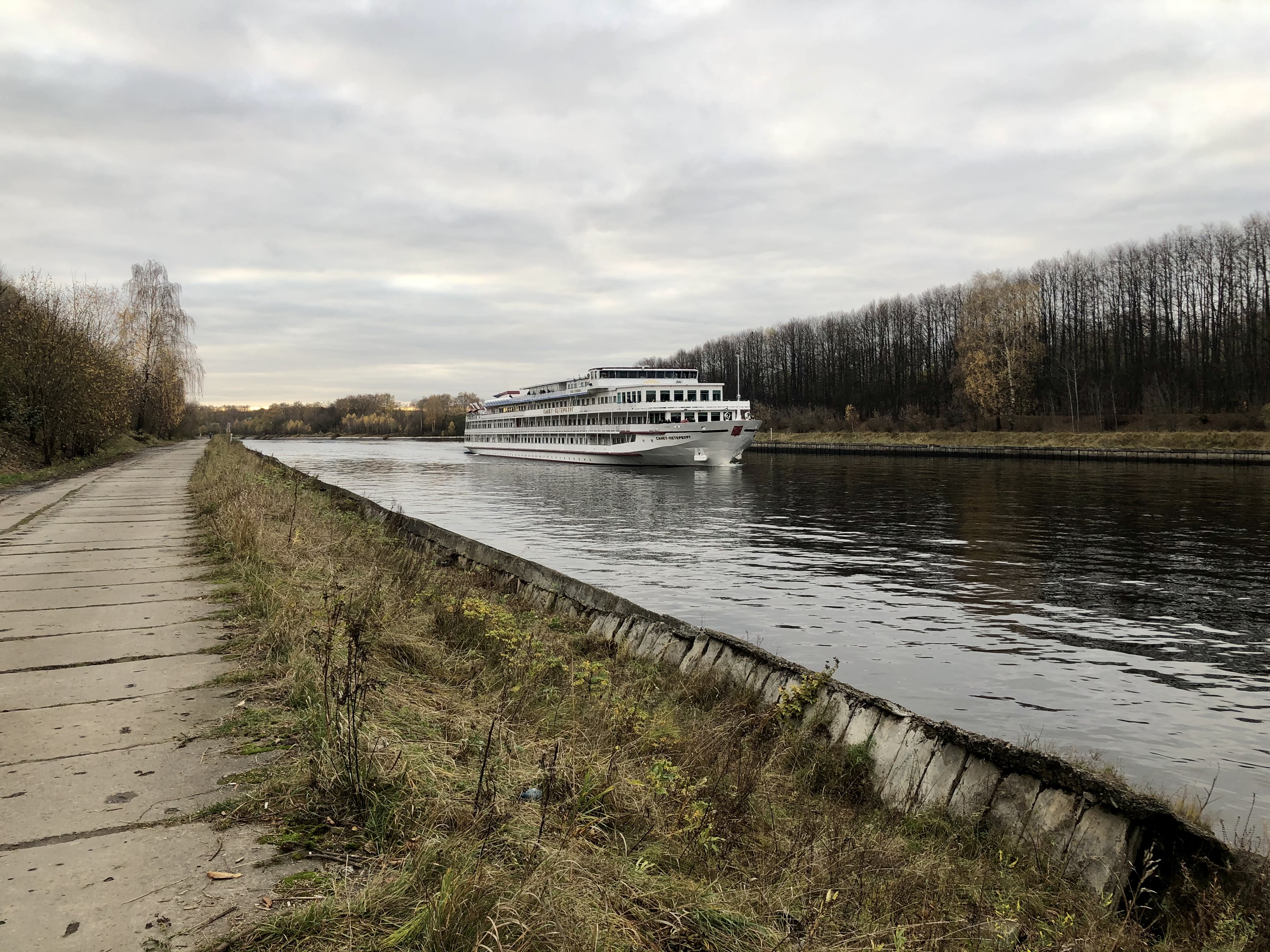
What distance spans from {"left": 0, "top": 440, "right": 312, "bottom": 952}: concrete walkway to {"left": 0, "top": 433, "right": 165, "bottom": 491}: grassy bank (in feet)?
66.9

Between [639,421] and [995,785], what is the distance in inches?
2287

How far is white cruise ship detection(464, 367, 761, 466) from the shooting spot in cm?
6053

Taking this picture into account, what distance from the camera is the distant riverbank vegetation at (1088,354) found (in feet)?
244

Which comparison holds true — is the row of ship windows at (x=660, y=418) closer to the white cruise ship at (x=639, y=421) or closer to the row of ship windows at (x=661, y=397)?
the white cruise ship at (x=639, y=421)

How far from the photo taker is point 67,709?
18.6ft

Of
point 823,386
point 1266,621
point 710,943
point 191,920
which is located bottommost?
point 1266,621

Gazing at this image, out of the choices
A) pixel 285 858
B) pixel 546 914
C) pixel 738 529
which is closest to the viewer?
pixel 546 914

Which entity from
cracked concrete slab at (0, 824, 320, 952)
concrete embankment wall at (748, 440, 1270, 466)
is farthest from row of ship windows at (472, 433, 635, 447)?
cracked concrete slab at (0, 824, 320, 952)

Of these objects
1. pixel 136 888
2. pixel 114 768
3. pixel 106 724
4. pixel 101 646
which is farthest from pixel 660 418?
pixel 136 888

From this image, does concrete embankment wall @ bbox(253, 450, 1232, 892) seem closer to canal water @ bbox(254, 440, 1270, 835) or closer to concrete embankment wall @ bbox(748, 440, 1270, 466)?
canal water @ bbox(254, 440, 1270, 835)

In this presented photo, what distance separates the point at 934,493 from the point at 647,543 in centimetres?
1975

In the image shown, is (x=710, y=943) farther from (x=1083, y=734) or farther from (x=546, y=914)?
(x=1083, y=734)

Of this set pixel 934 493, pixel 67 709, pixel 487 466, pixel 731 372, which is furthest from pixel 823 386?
pixel 67 709

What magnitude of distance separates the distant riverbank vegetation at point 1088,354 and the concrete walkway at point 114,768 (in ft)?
231
